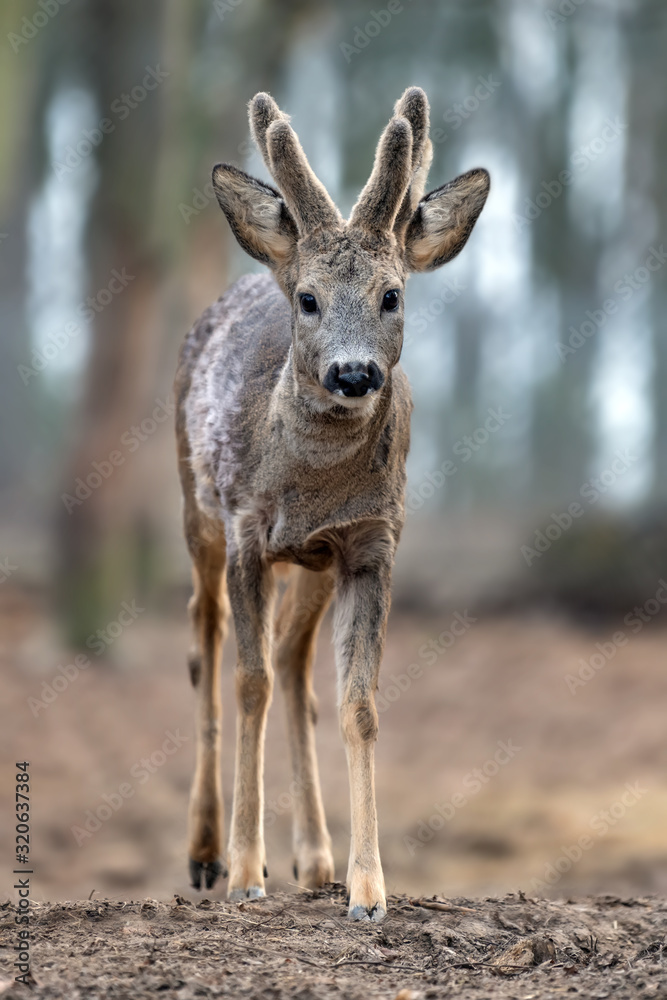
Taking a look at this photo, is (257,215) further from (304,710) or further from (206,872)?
(206,872)

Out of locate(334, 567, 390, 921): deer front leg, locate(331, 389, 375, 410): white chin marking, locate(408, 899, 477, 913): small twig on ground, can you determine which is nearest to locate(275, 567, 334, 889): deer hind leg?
locate(334, 567, 390, 921): deer front leg

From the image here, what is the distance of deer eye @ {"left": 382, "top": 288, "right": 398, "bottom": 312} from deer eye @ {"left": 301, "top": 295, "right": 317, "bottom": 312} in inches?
13.7

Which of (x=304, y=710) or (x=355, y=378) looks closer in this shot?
(x=355, y=378)

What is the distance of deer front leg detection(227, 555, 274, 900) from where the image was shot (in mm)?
6465

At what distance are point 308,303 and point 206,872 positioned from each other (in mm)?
3930

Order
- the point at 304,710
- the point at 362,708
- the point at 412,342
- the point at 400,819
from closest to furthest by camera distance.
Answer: the point at 362,708
the point at 304,710
the point at 400,819
the point at 412,342

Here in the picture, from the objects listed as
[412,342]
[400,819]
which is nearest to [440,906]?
[400,819]

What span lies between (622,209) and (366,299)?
23.4 meters

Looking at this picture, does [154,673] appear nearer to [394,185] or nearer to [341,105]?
[394,185]

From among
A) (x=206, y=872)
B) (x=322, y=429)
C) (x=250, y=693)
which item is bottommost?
(x=206, y=872)

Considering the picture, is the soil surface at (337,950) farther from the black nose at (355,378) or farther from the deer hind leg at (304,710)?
the black nose at (355,378)

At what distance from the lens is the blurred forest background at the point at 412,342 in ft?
44.0

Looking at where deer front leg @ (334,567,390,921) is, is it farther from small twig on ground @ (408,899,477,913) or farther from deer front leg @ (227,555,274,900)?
deer front leg @ (227,555,274,900)

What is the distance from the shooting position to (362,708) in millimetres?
6066
